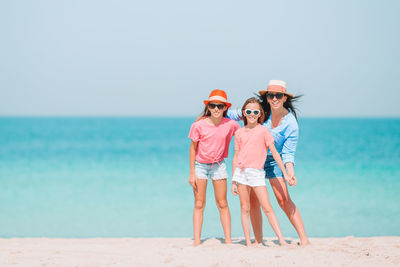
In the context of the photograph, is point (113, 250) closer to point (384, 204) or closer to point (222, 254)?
point (222, 254)

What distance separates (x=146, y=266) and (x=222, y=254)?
2.65 ft

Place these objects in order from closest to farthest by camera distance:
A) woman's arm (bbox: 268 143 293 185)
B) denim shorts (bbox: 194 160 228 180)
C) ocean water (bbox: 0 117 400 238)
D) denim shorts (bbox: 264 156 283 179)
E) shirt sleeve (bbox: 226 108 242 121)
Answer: woman's arm (bbox: 268 143 293 185) → denim shorts (bbox: 264 156 283 179) → denim shorts (bbox: 194 160 228 180) → shirt sleeve (bbox: 226 108 242 121) → ocean water (bbox: 0 117 400 238)

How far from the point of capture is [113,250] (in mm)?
5285

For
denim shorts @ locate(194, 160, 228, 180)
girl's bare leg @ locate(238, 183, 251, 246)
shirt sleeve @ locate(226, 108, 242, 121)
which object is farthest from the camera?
shirt sleeve @ locate(226, 108, 242, 121)

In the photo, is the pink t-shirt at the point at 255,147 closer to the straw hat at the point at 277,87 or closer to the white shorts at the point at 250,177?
the white shorts at the point at 250,177

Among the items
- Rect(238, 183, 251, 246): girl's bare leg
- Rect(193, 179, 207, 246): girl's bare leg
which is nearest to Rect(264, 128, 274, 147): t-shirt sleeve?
Rect(238, 183, 251, 246): girl's bare leg

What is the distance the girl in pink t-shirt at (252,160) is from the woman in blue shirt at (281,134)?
177 mm

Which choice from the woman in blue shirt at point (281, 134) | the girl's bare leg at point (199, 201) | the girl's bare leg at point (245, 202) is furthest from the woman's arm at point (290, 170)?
the girl's bare leg at point (199, 201)

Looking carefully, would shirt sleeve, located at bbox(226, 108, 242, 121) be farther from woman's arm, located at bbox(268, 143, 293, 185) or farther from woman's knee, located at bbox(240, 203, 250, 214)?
woman's knee, located at bbox(240, 203, 250, 214)

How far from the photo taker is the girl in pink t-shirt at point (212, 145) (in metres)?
4.96

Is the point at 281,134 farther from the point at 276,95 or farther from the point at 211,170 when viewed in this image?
the point at 211,170

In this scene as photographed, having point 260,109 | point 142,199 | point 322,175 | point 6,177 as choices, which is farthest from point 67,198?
point 322,175

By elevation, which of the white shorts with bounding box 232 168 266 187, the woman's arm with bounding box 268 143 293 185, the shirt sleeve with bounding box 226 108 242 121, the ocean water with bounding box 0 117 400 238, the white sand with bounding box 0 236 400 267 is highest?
the shirt sleeve with bounding box 226 108 242 121

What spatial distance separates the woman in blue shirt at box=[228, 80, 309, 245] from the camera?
481 centimetres
